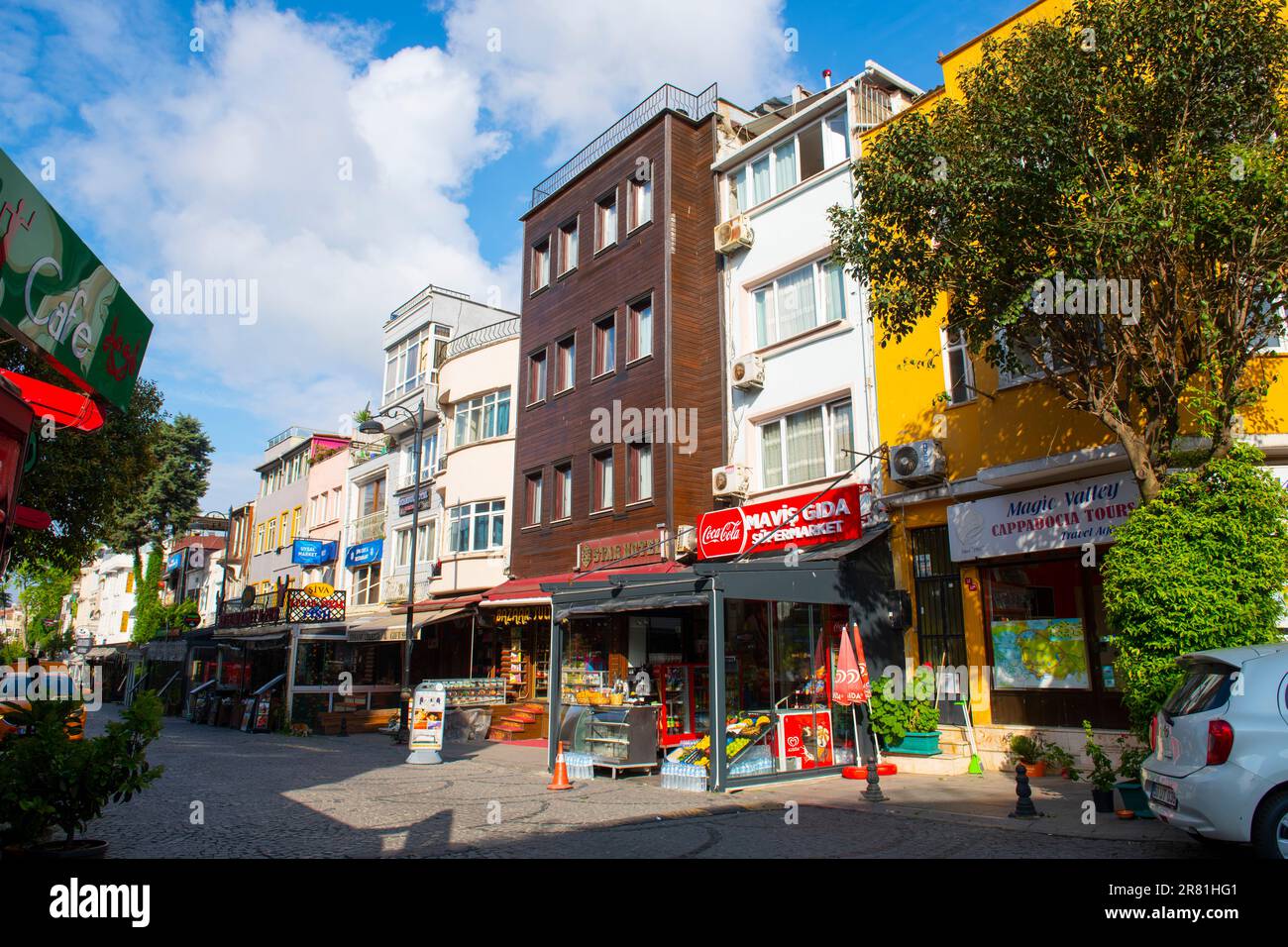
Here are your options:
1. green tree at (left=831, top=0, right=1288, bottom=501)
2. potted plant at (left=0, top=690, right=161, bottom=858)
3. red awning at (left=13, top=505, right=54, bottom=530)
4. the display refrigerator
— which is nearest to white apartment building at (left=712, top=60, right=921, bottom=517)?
the display refrigerator

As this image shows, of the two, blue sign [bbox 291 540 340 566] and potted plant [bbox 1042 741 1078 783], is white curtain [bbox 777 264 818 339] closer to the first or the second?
potted plant [bbox 1042 741 1078 783]

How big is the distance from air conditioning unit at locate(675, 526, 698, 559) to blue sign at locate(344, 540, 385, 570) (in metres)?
17.1

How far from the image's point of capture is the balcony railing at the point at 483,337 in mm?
27769

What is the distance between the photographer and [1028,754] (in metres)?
12.7

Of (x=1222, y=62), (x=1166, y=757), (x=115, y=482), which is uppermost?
(x=1222, y=62)

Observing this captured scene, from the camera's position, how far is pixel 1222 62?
9.74 meters

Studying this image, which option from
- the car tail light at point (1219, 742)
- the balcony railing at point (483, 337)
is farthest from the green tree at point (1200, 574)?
the balcony railing at point (483, 337)

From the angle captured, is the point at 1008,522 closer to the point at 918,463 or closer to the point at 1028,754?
the point at 918,463

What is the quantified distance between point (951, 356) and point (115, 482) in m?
16.6

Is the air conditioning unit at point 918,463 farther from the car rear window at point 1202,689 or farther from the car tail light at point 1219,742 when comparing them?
the car tail light at point 1219,742

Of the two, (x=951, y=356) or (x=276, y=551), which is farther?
(x=276, y=551)

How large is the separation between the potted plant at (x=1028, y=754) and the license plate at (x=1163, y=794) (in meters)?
5.18
